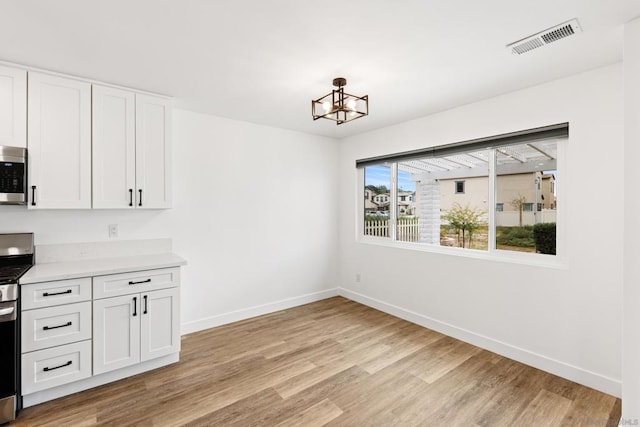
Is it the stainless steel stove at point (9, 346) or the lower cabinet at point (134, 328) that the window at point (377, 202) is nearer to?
the lower cabinet at point (134, 328)

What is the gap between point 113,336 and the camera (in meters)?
2.48

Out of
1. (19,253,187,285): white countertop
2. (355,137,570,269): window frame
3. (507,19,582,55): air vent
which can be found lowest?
(19,253,187,285): white countertop

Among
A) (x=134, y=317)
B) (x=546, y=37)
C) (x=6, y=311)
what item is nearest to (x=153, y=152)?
(x=134, y=317)

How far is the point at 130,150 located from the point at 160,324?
63.5 inches

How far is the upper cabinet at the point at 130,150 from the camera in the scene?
2.72 metres

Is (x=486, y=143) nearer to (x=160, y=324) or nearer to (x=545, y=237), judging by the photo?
(x=545, y=237)

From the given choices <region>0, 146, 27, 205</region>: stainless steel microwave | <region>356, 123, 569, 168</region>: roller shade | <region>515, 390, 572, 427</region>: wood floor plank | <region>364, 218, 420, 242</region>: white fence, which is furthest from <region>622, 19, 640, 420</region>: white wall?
<region>0, 146, 27, 205</region>: stainless steel microwave

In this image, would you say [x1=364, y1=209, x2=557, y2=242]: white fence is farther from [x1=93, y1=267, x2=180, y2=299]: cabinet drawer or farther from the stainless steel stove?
the stainless steel stove

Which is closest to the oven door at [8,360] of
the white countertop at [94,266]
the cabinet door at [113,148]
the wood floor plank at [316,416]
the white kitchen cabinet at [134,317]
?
the white countertop at [94,266]

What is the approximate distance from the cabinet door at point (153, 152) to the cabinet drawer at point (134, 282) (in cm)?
68

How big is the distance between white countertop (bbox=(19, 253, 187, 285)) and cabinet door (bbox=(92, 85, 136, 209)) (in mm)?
509

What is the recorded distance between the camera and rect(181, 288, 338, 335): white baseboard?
3.52 meters

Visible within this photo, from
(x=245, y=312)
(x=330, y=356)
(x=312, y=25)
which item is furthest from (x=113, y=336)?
(x=312, y=25)

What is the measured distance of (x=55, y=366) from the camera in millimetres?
2256
